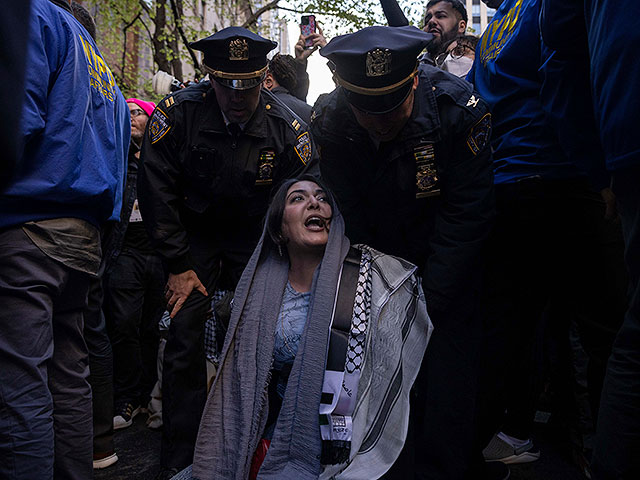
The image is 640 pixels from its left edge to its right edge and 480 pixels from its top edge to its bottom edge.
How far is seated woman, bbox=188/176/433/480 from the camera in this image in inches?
80.1

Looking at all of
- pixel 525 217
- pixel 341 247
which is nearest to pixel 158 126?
pixel 341 247

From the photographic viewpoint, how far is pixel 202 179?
2777mm

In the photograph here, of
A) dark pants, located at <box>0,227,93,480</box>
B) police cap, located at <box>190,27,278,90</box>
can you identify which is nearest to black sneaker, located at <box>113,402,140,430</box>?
dark pants, located at <box>0,227,93,480</box>

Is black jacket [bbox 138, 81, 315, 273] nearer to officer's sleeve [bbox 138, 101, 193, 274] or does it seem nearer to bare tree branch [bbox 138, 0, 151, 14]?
officer's sleeve [bbox 138, 101, 193, 274]

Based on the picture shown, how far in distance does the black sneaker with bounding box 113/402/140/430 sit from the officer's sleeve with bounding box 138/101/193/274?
4.54 ft

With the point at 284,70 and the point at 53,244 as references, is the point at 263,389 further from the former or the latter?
the point at 284,70

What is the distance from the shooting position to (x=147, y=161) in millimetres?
2742

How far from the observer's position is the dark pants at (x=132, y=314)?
3756 millimetres

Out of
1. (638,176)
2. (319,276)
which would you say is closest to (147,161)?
(319,276)

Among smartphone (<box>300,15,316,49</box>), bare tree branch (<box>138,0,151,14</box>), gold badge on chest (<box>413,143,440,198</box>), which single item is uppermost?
bare tree branch (<box>138,0,151,14</box>)

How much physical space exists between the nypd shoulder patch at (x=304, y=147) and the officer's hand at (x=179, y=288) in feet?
2.64

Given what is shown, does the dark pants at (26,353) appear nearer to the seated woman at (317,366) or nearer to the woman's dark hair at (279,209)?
the seated woman at (317,366)

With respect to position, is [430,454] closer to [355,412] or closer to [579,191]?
[355,412]

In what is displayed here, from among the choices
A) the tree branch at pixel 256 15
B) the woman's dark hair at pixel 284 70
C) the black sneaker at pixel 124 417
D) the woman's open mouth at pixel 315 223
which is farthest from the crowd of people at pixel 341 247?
the tree branch at pixel 256 15
